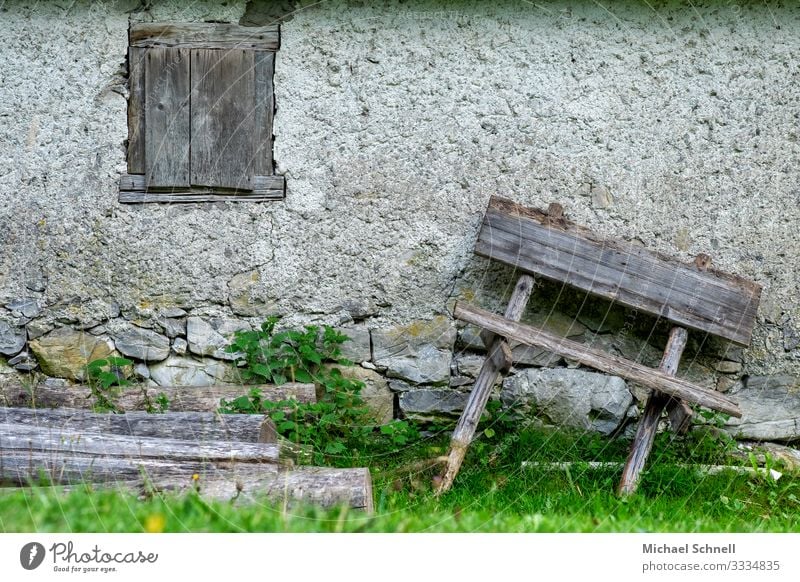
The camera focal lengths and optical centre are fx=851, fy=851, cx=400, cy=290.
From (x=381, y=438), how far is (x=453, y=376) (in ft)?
1.72

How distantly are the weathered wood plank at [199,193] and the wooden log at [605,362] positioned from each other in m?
1.22

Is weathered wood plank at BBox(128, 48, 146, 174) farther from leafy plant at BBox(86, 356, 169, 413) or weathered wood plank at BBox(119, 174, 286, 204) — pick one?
leafy plant at BBox(86, 356, 169, 413)

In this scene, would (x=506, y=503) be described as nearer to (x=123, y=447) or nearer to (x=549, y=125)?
(x=123, y=447)

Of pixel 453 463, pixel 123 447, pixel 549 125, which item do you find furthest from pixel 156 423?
pixel 549 125

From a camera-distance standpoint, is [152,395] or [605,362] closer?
[605,362]

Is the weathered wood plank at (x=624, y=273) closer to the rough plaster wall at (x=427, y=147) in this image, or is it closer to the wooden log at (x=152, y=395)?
the rough plaster wall at (x=427, y=147)

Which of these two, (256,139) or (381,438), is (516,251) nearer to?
(381,438)

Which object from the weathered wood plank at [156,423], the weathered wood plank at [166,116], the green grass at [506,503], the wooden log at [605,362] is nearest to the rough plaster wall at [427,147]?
the weathered wood plank at [166,116]

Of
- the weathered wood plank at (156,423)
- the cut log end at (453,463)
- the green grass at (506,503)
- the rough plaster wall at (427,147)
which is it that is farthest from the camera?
the rough plaster wall at (427,147)

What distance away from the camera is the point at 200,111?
4488 mm

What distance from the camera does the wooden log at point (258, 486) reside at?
2.88 m

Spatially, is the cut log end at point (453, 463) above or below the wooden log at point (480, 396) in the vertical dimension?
below

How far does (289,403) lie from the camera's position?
13.6 ft

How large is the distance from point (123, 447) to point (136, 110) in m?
2.12
